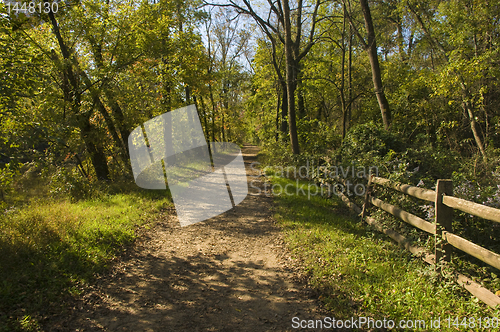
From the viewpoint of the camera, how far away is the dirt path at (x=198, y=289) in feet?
→ 13.0

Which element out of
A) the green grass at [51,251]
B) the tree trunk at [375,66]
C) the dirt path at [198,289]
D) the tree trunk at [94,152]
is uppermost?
the tree trunk at [375,66]

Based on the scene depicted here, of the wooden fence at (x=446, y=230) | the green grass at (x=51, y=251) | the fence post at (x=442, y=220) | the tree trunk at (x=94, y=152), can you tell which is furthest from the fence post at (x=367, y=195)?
the tree trunk at (x=94, y=152)

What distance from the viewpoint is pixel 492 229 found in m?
4.33

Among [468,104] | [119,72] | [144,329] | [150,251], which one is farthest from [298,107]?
[144,329]

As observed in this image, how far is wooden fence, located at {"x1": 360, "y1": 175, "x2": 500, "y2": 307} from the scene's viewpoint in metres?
3.53

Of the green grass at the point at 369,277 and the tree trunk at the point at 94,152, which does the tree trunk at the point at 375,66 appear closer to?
the green grass at the point at 369,277

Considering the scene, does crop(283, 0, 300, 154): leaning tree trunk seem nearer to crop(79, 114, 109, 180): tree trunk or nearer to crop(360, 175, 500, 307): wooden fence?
crop(79, 114, 109, 180): tree trunk

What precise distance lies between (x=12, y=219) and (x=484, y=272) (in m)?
9.23

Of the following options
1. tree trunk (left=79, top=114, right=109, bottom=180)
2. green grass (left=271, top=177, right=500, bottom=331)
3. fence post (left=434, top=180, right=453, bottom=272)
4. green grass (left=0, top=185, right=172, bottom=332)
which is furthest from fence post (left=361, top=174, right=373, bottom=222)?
tree trunk (left=79, top=114, right=109, bottom=180)

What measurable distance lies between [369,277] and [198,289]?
9.41ft

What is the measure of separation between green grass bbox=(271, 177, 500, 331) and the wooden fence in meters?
0.15

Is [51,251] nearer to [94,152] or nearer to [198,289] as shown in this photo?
[198,289]

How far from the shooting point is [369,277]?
4.68 meters

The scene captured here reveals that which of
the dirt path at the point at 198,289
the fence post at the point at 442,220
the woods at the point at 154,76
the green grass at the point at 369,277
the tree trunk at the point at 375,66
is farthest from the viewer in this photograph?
the tree trunk at the point at 375,66
